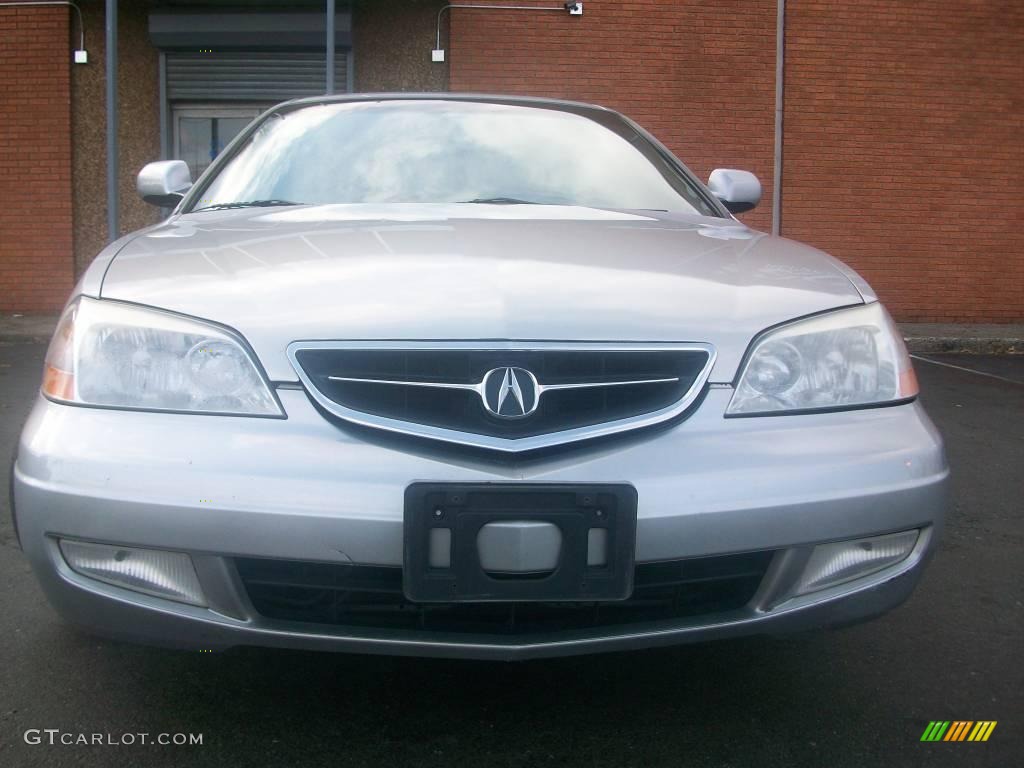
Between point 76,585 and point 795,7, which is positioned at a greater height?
point 795,7

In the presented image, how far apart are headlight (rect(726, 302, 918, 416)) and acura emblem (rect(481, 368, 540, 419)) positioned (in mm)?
363

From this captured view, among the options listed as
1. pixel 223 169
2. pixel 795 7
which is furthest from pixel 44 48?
pixel 223 169

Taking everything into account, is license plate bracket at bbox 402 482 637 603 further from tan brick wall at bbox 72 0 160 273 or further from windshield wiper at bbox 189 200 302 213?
tan brick wall at bbox 72 0 160 273

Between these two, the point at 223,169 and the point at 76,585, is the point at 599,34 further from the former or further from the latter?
the point at 76,585

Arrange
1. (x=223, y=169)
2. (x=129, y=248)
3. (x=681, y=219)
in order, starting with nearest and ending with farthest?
(x=129, y=248) → (x=681, y=219) → (x=223, y=169)

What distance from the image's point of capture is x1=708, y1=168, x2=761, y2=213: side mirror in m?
3.41

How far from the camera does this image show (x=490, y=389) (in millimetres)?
1794

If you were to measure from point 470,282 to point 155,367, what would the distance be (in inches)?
23.5

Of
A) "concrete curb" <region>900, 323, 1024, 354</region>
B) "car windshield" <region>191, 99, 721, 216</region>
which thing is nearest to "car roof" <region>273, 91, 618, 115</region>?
"car windshield" <region>191, 99, 721, 216</region>

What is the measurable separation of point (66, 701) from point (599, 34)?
31.3ft

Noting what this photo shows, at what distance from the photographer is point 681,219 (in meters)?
2.79

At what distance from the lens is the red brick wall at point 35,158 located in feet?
34.4

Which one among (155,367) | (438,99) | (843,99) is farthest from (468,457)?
(843,99)

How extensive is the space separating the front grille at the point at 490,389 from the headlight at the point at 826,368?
0.51 feet
